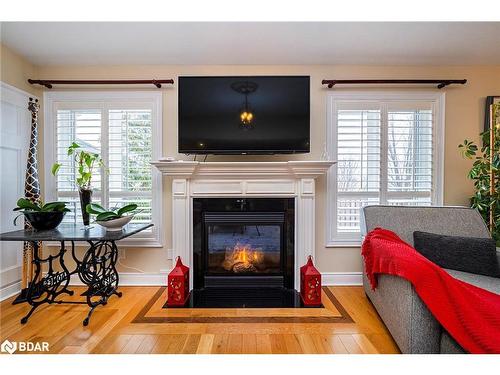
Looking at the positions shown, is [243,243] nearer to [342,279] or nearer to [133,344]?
[342,279]

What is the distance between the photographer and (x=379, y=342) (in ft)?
6.33

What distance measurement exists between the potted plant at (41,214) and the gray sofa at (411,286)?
269 centimetres

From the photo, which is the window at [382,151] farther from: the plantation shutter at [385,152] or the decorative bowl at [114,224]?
the decorative bowl at [114,224]

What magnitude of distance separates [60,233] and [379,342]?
2.56 m

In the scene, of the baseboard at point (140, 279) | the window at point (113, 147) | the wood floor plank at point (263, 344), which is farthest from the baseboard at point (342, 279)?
the window at point (113, 147)

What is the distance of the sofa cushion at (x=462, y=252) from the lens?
2059mm

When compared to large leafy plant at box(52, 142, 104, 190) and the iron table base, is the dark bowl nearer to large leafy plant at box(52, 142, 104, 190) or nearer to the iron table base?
the iron table base

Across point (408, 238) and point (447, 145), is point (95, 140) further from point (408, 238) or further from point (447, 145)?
Answer: point (447, 145)

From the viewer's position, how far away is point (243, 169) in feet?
9.08

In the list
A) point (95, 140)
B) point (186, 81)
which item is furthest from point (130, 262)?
point (186, 81)

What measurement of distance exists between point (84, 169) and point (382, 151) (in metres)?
3.22

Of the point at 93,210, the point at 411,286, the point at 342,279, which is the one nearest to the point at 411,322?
the point at 411,286

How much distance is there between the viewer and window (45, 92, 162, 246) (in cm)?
300

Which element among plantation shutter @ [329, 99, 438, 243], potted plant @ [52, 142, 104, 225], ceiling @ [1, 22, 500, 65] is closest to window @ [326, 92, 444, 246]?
plantation shutter @ [329, 99, 438, 243]
